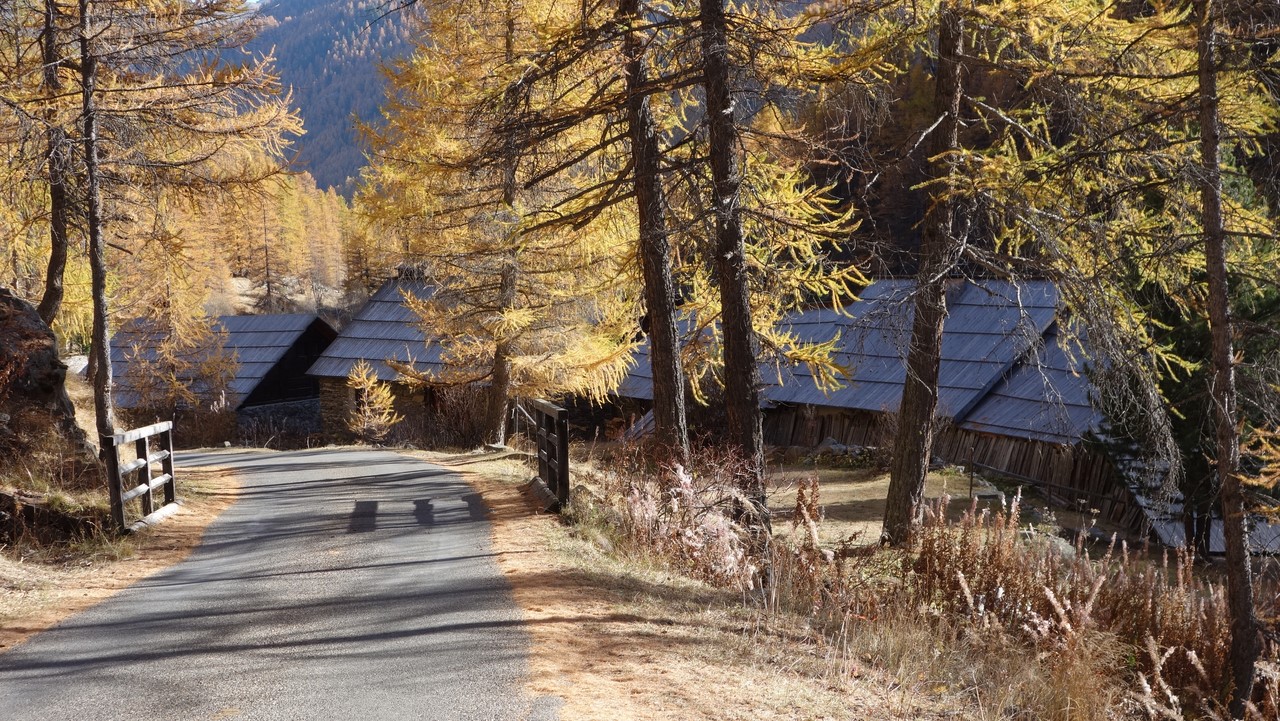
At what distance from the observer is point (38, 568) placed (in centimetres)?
834

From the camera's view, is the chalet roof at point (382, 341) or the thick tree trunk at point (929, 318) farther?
the chalet roof at point (382, 341)

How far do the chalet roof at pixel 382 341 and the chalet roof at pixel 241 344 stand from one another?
334 centimetres

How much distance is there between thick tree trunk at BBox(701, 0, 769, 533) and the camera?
9383mm

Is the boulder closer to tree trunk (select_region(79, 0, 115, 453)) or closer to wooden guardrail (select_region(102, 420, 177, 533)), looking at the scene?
tree trunk (select_region(79, 0, 115, 453))

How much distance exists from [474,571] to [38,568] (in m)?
3.99

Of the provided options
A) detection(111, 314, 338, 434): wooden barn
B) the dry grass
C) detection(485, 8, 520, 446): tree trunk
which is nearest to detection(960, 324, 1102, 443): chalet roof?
detection(485, 8, 520, 446): tree trunk

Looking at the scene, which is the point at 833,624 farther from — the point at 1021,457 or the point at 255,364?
the point at 255,364

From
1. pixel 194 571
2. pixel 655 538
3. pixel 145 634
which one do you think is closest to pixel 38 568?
pixel 194 571

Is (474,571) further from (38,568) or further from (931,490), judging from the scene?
(931,490)

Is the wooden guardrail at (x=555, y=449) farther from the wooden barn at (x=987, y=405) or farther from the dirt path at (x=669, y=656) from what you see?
the wooden barn at (x=987, y=405)

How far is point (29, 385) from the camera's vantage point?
11.6m

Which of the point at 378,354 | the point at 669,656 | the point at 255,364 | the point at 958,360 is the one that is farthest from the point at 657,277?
the point at 255,364

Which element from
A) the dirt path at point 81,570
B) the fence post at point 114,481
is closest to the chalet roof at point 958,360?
the dirt path at point 81,570

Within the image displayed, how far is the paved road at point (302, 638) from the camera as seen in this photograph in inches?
193
